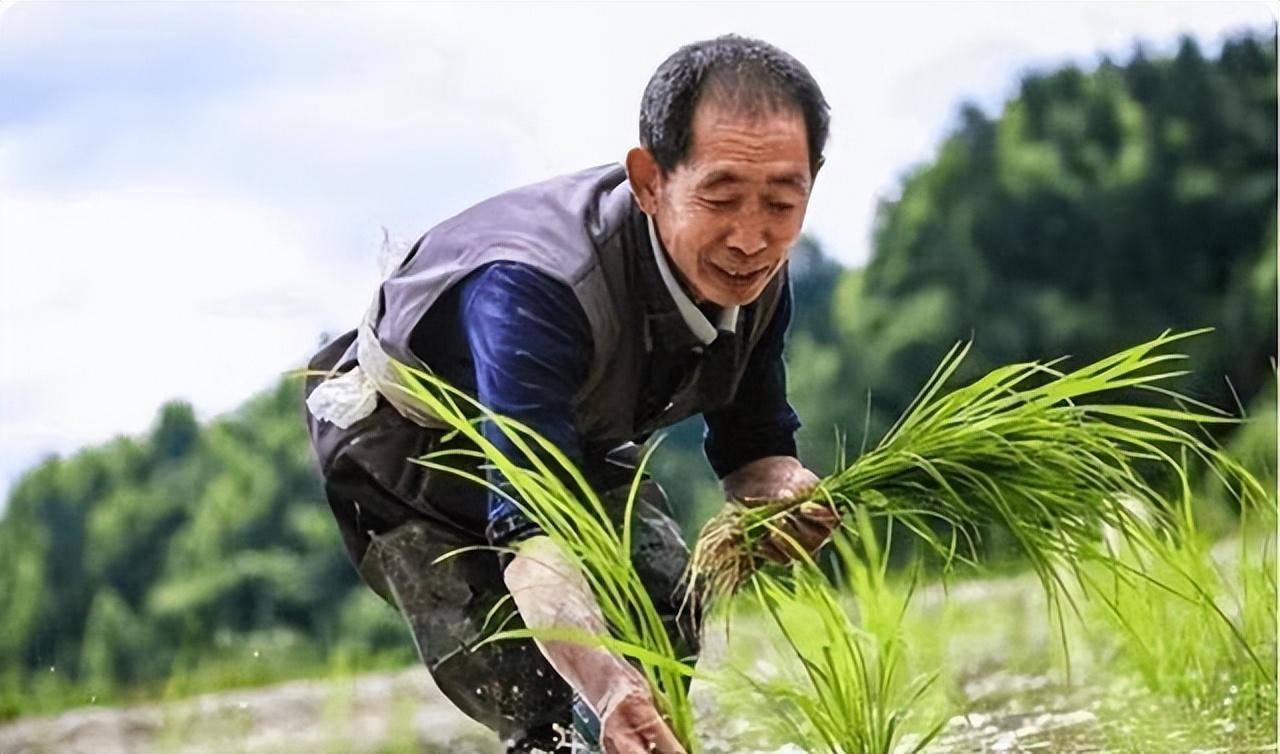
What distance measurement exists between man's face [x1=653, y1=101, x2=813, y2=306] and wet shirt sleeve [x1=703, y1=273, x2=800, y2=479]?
5 cm

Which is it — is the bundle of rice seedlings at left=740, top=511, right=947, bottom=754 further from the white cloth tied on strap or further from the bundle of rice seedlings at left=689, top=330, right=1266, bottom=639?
the white cloth tied on strap

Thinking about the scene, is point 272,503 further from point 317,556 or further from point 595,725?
point 595,725

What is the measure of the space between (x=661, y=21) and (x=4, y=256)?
43 centimetres

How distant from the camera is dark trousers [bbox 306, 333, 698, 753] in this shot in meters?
0.90

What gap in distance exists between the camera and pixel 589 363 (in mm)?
877

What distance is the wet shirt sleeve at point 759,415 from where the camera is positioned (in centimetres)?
94

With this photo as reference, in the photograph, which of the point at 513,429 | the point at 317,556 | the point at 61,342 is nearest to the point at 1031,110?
the point at 513,429

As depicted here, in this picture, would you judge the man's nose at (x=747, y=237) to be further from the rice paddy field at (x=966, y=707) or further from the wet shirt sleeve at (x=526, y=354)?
the rice paddy field at (x=966, y=707)

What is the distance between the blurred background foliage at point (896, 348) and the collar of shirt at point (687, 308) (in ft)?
0.20

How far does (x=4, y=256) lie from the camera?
1033mm

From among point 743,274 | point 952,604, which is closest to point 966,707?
point 952,604

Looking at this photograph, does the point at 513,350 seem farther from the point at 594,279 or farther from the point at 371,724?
the point at 371,724

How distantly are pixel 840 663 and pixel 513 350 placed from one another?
0.80 feet

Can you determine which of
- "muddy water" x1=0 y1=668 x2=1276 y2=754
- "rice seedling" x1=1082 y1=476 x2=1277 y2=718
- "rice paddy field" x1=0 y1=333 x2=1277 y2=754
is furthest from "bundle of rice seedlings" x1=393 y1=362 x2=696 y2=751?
"rice seedling" x1=1082 y1=476 x2=1277 y2=718
